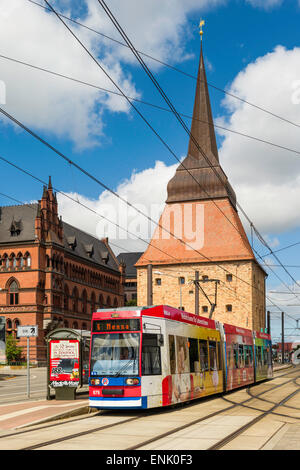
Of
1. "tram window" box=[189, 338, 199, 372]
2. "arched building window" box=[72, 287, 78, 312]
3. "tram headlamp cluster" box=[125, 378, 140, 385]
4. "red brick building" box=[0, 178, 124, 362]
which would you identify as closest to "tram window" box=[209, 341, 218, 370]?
"tram window" box=[189, 338, 199, 372]

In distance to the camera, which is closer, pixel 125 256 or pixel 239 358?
pixel 239 358

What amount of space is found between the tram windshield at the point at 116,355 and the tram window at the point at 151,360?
8.2 inches

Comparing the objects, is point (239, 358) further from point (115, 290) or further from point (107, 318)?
point (115, 290)

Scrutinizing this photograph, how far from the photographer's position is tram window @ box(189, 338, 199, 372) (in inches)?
779

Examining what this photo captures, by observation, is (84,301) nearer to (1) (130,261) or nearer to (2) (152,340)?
(1) (130,261)

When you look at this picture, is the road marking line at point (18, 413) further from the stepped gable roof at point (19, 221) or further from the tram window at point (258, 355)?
the stepped gable roof at point (19, 221)

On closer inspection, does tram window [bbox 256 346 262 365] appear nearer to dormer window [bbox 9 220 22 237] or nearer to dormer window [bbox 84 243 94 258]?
dormer window [bbox 9 220 22 237]

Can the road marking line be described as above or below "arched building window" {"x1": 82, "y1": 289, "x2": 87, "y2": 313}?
below

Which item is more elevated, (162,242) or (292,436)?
(162,242)

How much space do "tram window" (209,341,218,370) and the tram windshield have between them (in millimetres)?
6761

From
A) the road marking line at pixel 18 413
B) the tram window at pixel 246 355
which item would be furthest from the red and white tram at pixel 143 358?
the tram window at pixel 246 355

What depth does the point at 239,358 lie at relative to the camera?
2833cm

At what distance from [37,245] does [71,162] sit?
64381 mm
